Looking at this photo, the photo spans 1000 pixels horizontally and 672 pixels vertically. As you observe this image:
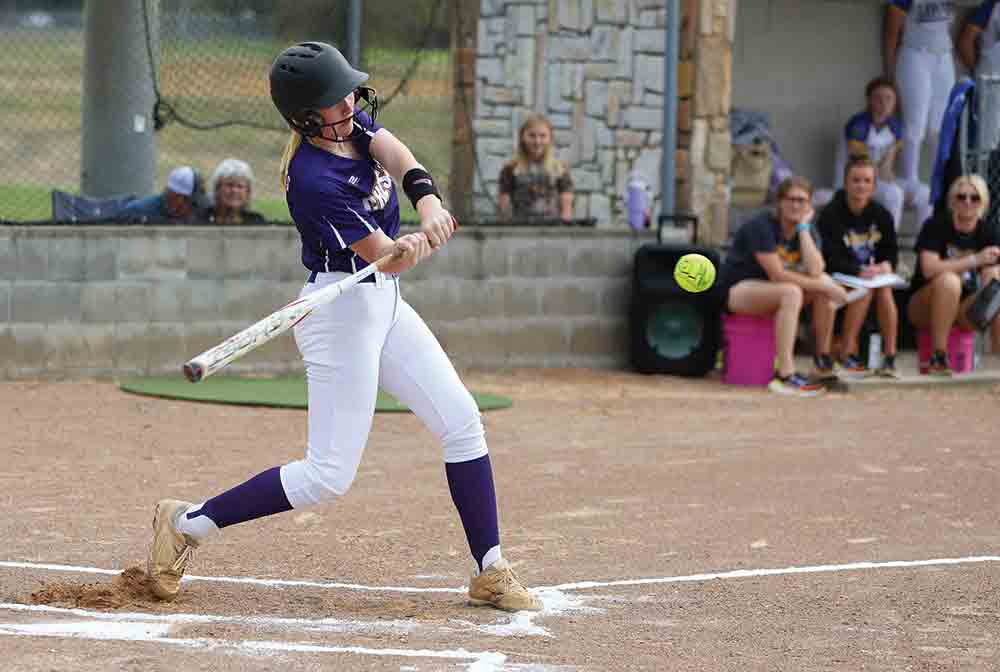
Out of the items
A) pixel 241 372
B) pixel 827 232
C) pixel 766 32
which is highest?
pixel 766 32

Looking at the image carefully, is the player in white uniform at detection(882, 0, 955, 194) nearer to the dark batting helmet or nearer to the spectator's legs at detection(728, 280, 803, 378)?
the spectator's legs at detection(728, 280, 803, 378)

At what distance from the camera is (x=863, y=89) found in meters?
15.8

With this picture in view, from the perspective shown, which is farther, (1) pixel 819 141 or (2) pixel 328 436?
(1) pixel 819 141

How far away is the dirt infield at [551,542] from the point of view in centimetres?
517

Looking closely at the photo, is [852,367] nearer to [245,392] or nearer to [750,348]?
[750,348]

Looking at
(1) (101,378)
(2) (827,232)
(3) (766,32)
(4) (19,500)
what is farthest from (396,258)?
(3) (766,32)

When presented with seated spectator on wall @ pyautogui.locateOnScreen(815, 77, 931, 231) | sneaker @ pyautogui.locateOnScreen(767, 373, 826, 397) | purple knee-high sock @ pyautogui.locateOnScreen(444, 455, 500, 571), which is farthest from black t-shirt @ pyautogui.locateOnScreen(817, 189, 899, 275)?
purple knee-high sock @ pyautogui.locateOnScreen(444, 455, 500, 571)

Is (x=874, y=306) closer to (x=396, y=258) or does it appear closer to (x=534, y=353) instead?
(x=534, y=353)

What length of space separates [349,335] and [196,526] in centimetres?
84

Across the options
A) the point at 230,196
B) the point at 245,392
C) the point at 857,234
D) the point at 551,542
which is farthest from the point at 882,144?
the point at 551,542

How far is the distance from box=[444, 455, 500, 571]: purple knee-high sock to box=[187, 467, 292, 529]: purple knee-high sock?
1.81ft

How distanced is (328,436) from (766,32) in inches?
424

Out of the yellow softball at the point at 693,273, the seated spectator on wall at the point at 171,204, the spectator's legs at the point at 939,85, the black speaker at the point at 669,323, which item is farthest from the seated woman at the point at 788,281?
the yellow softball at the point at 693,273

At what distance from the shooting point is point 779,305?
11812mm
